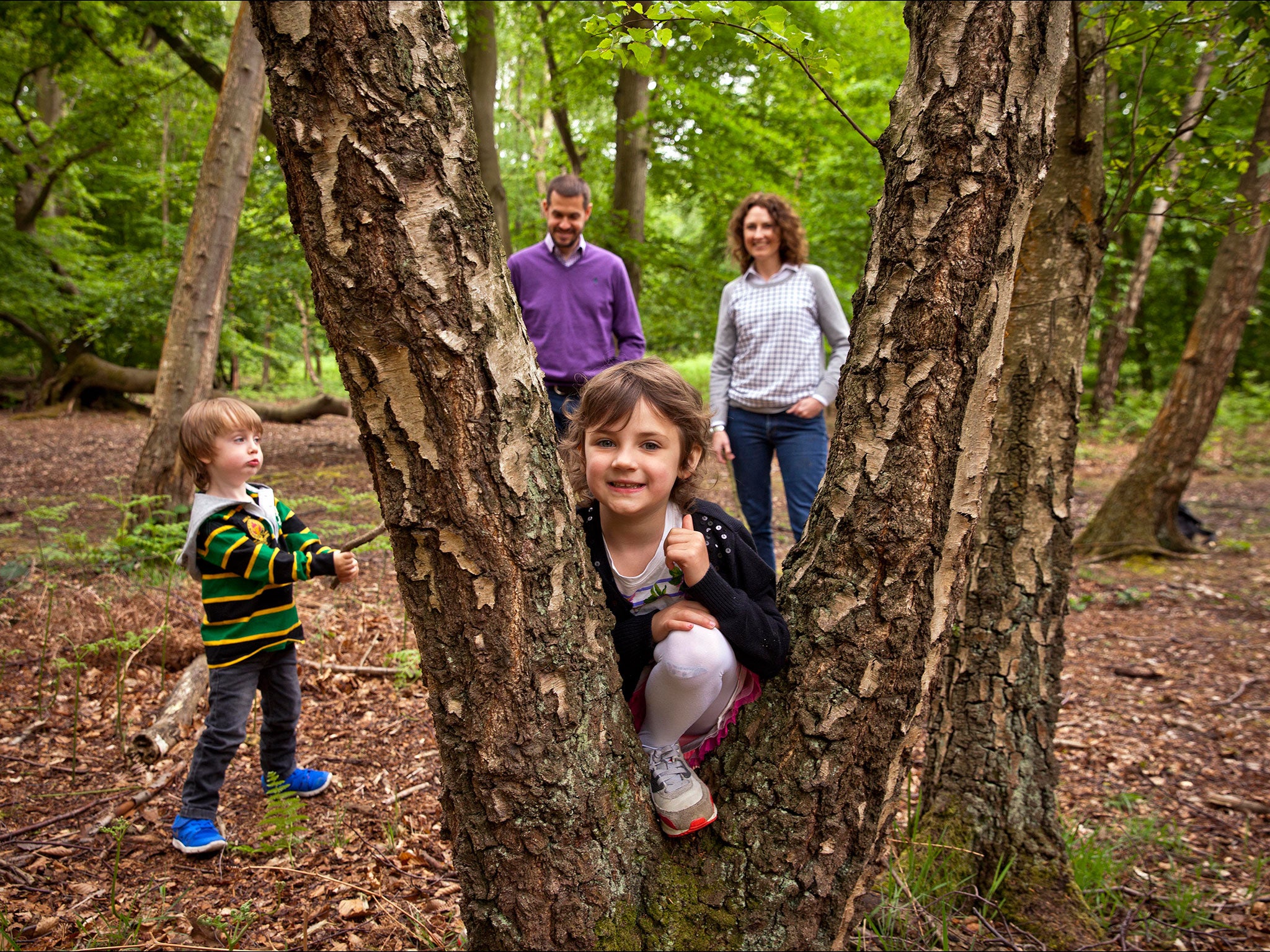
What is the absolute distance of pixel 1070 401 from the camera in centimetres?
243

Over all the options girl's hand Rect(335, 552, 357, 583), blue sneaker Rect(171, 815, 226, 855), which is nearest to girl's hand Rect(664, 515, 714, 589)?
girl's hand Rect(335, 552, 357, 583)

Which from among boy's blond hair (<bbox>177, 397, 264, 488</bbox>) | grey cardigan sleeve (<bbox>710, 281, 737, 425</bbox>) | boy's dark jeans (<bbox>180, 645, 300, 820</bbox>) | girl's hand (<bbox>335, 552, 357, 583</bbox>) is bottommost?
boy's dark jeans (<bbox>180, 645, 300, 820</bbox>)

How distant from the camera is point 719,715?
1935 mm

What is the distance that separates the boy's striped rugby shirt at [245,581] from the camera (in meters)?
2.62

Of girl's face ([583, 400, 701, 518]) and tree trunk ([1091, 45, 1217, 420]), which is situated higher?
tree trunk ([1091, 45, 1217, 420])

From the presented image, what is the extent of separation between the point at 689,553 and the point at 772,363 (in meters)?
2.36

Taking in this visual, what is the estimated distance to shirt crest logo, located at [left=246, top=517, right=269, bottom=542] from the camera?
2.69 m

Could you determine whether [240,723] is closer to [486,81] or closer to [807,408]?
[807,408]

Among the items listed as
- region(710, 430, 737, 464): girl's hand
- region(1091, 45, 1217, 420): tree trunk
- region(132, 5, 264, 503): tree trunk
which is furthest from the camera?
region(1091, 45, 1217, 420): tree trunk

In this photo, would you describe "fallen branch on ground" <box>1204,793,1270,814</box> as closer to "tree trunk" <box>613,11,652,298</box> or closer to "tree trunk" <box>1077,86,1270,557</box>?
"tree trunk" <box>1077,86,1270,557</box>

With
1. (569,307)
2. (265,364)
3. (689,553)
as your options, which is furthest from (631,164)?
(265,364)

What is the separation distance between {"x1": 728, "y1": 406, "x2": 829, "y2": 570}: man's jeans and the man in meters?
0.78

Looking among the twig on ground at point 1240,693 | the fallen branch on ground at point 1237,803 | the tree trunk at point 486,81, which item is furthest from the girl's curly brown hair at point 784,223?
the tree trunk at point 486,81

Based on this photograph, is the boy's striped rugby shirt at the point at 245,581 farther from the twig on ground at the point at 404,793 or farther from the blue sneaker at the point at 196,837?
the twig on ground at the point at 404,793
